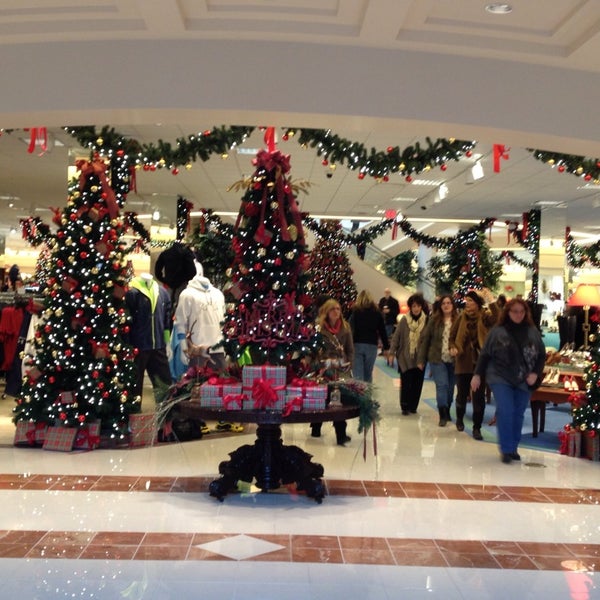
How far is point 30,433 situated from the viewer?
8578mm

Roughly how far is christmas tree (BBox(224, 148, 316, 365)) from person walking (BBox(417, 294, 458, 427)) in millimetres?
3778

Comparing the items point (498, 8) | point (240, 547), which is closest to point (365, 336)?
point (240, 547)

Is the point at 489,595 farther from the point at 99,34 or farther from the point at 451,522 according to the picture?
the point at 99,34

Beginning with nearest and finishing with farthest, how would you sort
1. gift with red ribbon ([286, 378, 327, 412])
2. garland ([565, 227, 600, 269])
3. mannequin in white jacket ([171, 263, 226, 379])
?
gift with red ribbon ([286, 378, 327, 412]) < mannequin in white jacket ([171, 263, 226, 379]) < garland ([565, 227, 600, 269])

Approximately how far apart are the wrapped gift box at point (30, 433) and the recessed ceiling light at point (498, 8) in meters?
5.67

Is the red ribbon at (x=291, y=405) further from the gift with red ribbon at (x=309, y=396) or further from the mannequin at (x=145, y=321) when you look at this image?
the mannequin at (x=145, y=321)

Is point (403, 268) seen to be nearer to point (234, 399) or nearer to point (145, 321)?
point (145, 321)

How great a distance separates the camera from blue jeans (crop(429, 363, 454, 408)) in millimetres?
10641

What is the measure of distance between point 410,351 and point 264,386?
507 centimetres

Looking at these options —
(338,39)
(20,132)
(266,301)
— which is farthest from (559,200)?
(338,39)

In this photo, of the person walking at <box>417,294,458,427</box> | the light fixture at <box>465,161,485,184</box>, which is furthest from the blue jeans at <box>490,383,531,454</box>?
the light fixture at <box>465,161,485,184</box>

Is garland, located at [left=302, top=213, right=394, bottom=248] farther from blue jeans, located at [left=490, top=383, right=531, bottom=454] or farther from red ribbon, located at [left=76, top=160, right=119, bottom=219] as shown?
blue jeans, located at [left=490, top=383, right=531, bottom=454]

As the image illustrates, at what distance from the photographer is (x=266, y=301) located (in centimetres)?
705

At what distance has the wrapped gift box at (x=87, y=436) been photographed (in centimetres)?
852
